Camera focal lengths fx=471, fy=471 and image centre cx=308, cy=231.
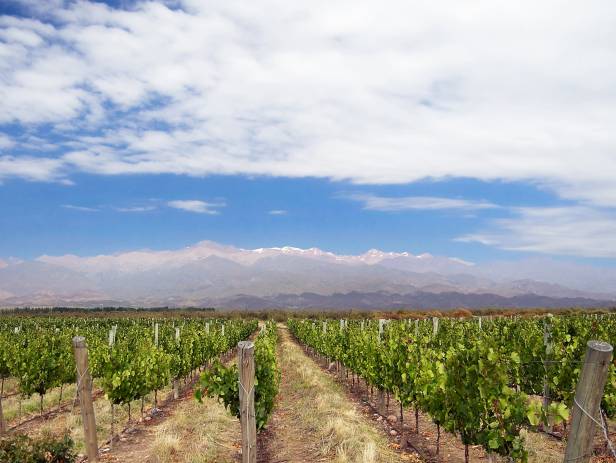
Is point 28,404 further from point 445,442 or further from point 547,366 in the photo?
point 547,366

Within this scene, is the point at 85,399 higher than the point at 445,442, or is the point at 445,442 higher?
the point at 85,399

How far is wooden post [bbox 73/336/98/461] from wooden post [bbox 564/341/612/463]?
7433 millimetres

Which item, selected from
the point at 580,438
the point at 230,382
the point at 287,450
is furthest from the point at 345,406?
the point at 580,438

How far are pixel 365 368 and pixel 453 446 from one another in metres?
5.33

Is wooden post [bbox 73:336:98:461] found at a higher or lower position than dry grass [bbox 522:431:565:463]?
higher

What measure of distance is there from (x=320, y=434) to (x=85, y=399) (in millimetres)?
5286

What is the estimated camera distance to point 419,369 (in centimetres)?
1045

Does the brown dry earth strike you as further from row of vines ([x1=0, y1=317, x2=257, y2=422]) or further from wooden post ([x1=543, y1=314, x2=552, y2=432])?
row of vines ([x1=0, y1=317, x2=257, y2=422])

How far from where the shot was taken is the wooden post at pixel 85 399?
8.20 m

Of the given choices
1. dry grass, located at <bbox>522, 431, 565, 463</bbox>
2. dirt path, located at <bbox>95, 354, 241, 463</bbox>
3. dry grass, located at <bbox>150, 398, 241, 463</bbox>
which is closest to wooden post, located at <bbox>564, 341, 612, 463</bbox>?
dry grass, located at <bbox>522, 431, 565, 463</bbox>

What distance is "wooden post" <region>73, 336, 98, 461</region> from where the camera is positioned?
8.20 m

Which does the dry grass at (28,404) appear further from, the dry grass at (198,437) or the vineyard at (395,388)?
the dry grass at (198,437)

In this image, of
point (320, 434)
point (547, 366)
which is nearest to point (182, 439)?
point (320, 434)

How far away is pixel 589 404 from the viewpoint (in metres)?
4.09
